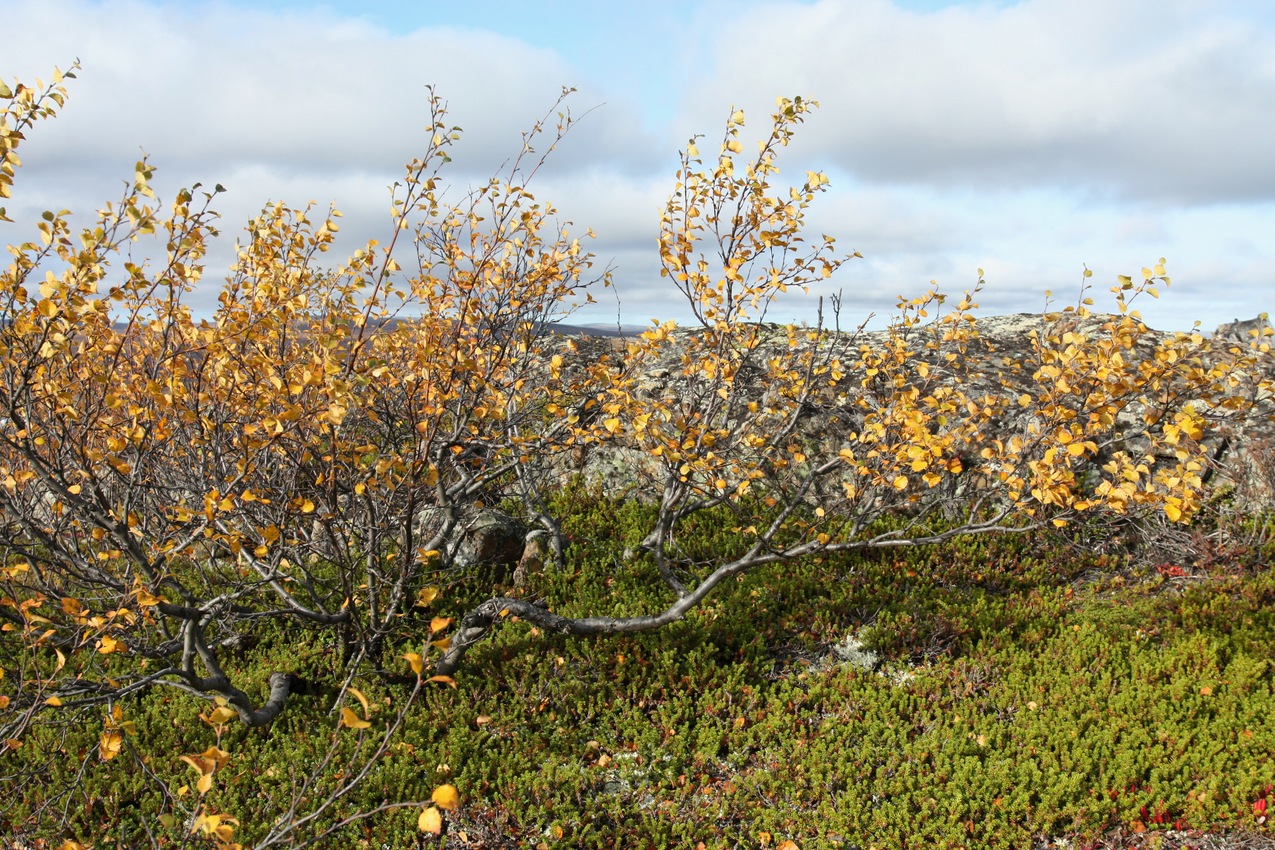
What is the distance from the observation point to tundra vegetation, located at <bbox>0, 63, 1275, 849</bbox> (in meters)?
5.15

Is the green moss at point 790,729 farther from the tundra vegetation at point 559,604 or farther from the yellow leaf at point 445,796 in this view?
the yellow leaf at point 445,796

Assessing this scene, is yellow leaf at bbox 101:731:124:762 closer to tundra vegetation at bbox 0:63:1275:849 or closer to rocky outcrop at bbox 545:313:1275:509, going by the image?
tundra vegetation at bbox 0:63:1275:849

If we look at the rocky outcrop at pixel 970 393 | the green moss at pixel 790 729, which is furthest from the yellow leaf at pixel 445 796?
the rocky outcrop at pixel 970 393

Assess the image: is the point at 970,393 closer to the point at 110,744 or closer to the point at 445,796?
the point at 445,796

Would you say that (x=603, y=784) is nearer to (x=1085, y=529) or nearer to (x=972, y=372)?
(x=1085, y=529)

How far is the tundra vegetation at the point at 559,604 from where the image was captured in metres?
5.15

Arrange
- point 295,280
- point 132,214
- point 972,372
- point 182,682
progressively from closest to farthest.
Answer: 1. point 132,214
2. point 295,280
3. point 182,682
4. point 972,372

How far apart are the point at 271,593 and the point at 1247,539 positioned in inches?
429

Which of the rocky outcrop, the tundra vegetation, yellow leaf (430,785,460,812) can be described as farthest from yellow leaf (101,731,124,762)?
the rocky outcrop

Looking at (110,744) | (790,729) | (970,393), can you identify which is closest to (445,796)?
(110,744)

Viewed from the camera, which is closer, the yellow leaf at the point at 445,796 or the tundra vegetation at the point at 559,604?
the yellow leaf at the point at 445,796

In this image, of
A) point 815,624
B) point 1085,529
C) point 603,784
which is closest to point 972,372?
point 1085,529

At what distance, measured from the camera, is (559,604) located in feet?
26.9

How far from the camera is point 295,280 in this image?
5613mm
